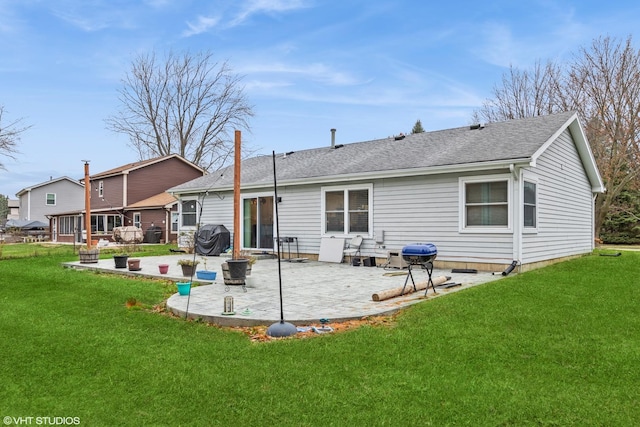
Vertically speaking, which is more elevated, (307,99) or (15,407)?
(307,99)

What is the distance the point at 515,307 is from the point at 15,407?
5.51 meters

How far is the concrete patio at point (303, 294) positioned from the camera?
223 inches

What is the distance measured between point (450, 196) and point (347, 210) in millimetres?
3022

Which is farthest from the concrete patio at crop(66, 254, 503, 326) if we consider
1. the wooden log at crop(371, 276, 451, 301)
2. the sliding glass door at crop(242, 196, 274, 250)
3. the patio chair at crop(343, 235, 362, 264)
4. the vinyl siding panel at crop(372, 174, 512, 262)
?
the sliding glass door at crop(242, 196, 274, 250)

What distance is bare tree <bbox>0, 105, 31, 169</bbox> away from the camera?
64.4 ft

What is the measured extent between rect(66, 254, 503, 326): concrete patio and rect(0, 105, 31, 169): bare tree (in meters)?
12.6

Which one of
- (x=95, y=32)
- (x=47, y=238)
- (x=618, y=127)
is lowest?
(x=47, y=238)

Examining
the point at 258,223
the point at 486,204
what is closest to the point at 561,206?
the point at 486,204

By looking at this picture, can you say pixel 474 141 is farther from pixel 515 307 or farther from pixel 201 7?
pixel 201 7

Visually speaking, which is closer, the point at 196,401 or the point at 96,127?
the point at 196,401

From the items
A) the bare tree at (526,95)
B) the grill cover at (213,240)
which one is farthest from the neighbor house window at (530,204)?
the bare tree at (526,95)

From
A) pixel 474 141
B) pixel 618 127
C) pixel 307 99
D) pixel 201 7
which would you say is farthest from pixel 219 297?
pixel 618 127

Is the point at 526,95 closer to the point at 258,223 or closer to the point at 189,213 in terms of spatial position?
the point at 258,223

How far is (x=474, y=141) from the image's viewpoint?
37.6 feet
